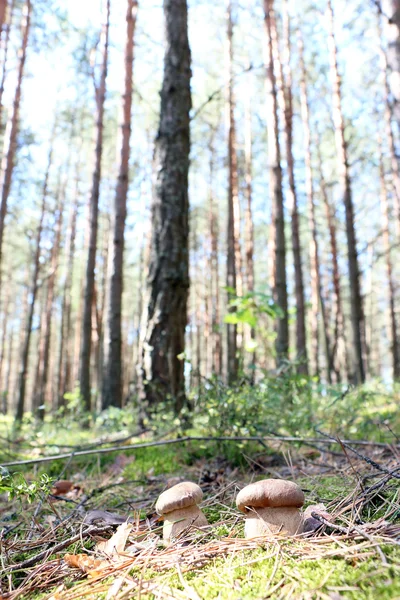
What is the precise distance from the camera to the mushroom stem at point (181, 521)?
171 centimetres

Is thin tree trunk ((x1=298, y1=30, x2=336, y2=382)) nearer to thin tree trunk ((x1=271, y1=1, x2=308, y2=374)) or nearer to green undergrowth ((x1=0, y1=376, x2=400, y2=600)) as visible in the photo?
thin tree trunk ((x1=271, y1=1, x2=308, y2=374))

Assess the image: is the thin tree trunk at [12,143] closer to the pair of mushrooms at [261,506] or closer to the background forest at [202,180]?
the background forest at [202,180]

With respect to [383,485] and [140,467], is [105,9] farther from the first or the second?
[383,485]

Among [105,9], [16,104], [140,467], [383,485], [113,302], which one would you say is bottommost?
[140,467]

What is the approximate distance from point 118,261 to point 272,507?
7798 mm

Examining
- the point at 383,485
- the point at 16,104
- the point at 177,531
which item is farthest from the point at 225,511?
the point at 16,104

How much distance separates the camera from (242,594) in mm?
1159

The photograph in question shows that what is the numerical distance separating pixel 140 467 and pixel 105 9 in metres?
12.4

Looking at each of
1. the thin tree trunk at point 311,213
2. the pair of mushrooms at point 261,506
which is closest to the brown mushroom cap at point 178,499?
the pair of mushrooms at point 261,506

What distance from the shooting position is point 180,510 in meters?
1.77

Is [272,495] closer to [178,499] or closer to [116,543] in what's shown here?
[178,499]

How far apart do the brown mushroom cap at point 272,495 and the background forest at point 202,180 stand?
1390 mm

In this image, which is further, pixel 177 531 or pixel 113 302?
pixel 113 302

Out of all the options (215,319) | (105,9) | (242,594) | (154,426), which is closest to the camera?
(242,594)
